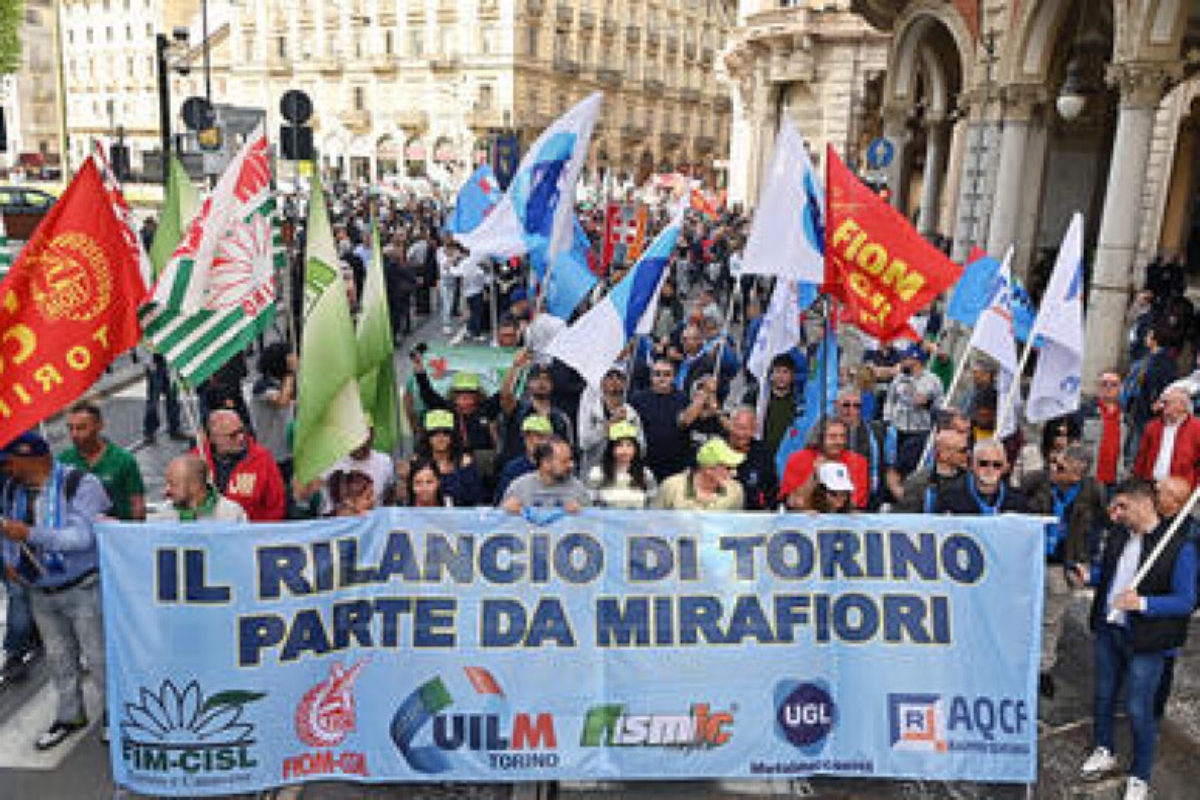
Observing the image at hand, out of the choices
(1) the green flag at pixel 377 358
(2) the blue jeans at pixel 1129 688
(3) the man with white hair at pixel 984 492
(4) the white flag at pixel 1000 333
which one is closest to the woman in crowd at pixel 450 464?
(1) the green flag at pixel 377 358

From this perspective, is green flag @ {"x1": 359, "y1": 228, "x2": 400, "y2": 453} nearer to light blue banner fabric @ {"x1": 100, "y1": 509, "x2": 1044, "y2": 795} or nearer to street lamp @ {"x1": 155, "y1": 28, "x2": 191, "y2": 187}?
light blue banner fabric @ {"x1": 100, "y1": 509, "x2": 1044, "y2": 795}

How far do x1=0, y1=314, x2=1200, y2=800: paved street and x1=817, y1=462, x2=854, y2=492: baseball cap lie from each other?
144cm

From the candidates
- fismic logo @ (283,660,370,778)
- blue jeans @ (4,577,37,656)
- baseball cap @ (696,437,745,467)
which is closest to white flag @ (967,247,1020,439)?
baseball cap @ (696,437,745,467)

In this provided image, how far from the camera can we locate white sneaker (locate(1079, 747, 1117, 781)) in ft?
15.6

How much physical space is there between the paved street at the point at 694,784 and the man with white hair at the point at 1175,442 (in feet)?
4.91

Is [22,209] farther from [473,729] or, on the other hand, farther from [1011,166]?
[473,729]

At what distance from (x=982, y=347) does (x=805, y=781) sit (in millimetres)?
3214

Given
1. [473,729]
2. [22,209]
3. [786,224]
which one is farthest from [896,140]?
[22,209]

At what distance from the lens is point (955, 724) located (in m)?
4.52

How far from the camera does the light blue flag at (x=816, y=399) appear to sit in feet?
21.2

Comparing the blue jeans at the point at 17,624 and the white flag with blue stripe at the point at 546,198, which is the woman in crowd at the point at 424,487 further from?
the white flag with blue stripe at the point at 546,198

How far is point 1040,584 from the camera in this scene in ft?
14.8

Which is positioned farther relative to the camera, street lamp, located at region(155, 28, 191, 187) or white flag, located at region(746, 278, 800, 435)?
street lamp, located at region(155, 28, 191, 187)

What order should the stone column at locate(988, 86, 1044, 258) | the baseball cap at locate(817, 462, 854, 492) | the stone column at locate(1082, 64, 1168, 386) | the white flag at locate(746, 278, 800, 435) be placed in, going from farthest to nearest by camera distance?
1. the stone column at locate(988, 86, 1044, 258)
2. the stone column at locate(1082, 64, 1168, 386)
3. the white flag at locate(746, 278, 800, 435)
4. the baseball cap at locate(817, 462, 854, 492)
